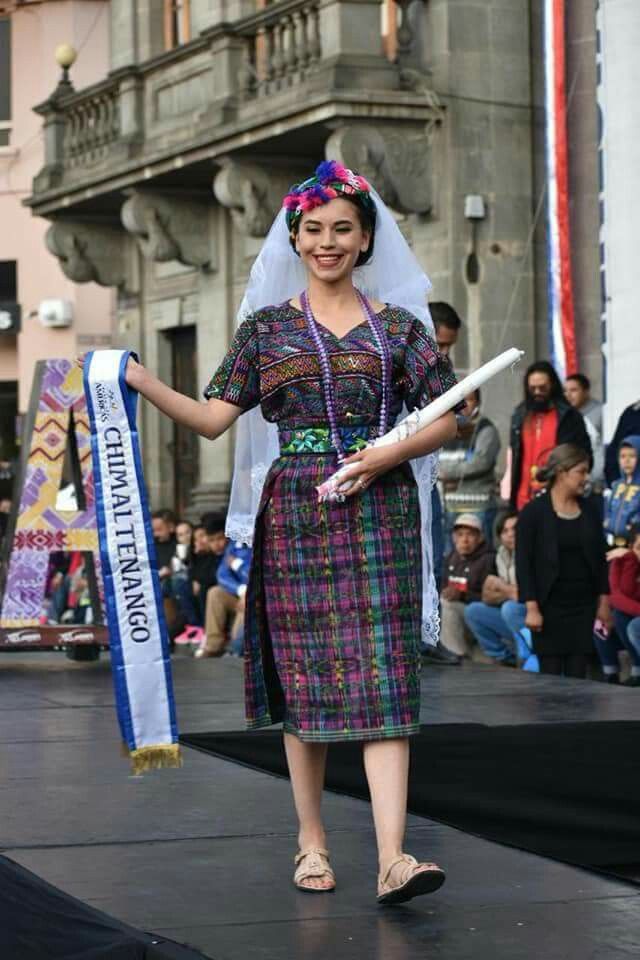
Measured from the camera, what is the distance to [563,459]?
11891 millimetres

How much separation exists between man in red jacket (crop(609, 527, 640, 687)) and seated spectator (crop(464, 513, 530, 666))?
1.04 m

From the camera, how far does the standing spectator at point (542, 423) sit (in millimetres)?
13805

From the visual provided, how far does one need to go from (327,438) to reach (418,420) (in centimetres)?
26

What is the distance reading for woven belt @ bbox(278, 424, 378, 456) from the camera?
5984 mm

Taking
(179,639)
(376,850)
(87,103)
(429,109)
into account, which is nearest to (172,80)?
(87,103)

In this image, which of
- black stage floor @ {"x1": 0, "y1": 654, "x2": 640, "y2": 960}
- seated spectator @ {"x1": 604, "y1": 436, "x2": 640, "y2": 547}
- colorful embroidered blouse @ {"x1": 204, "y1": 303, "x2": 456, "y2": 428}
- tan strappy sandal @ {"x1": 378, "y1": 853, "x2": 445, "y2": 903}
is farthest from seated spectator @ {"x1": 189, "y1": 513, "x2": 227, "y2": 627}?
tan strappy sandal @ {"x1": 378, "y1": 853, "x2": 445, "y2": 903}

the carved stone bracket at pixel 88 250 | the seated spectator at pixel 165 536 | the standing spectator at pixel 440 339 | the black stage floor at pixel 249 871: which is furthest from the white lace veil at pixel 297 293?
the carved stone bracket at pixel 88 250

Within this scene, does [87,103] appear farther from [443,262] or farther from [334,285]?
[334,285]

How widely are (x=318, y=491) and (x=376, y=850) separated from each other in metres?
1.22

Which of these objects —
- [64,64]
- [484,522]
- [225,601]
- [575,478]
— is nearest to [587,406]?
[484,522]

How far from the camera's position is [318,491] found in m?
5.92

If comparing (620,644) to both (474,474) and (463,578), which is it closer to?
(463,578)

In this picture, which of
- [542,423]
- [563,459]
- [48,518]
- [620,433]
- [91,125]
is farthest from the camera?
[91,125]

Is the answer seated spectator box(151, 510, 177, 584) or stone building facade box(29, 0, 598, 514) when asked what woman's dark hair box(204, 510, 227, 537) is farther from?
stone building facade box(29, 0, 598, 514)
